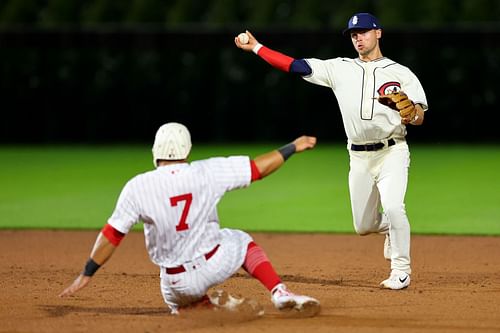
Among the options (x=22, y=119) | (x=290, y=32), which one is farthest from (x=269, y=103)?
(x=22, y=119)

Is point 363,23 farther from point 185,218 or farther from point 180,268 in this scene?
point 180,268

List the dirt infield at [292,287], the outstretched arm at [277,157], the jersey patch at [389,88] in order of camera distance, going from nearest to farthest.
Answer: the outstretched arm at [277,157], the dirt infield at [292,287], the jersey patch at [389,88]

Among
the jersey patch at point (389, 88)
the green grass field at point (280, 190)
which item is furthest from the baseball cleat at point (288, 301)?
the green grass field at point (280, 190)

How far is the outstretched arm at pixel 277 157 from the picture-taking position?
5.71 m

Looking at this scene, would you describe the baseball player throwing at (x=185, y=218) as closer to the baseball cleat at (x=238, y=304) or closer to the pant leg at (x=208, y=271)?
the pant leg at (x=208, y=271)

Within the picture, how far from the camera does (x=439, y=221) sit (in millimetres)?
11219

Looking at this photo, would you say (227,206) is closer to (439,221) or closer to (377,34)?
(439,221)

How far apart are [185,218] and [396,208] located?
77.4 inches

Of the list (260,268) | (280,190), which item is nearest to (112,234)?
(260,268)

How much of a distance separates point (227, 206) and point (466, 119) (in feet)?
30.0

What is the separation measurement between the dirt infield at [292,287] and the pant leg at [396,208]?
25 centimetres

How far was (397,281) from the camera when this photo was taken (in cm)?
699

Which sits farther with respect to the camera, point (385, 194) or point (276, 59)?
point (276, 59)

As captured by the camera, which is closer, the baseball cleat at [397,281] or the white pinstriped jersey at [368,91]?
the baseball cleat at [397,281]
